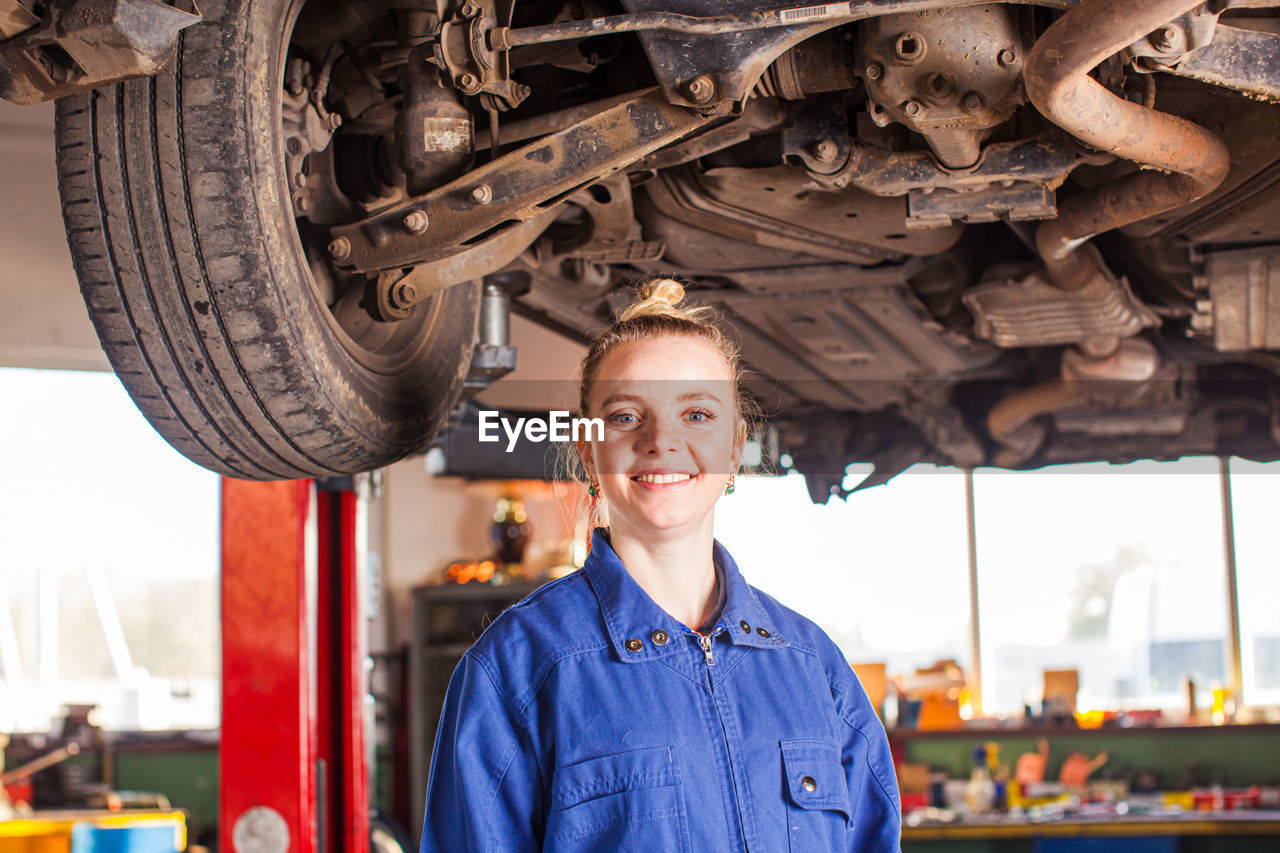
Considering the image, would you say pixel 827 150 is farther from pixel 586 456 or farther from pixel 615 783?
pixel 615 783

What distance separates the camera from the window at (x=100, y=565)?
289 inches

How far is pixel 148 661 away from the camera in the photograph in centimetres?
773

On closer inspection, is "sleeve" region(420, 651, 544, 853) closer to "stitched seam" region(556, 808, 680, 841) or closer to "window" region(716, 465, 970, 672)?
"stitched seam" region(556, 808, 680, 841)

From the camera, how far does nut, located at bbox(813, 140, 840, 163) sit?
5.76ft

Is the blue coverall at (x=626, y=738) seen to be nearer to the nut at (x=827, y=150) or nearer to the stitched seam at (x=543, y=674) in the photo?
the stitched seam at (x=543, y=674)

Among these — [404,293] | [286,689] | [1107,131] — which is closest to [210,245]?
[404,293]

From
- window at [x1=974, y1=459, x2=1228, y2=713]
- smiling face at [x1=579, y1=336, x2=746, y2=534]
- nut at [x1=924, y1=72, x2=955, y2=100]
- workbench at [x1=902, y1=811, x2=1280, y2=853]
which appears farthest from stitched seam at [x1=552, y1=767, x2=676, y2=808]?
window at [x1=974, y1=459, x2=1228, y2=713]

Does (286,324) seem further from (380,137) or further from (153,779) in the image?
(153,779)

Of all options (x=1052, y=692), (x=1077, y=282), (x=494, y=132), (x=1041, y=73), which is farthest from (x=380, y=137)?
(x=1052, y=692)

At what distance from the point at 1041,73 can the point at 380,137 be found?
3.42 ft

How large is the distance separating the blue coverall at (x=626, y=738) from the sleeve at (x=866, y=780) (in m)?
0.05

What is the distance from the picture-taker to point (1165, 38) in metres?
1.30

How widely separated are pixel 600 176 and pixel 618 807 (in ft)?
2.76
